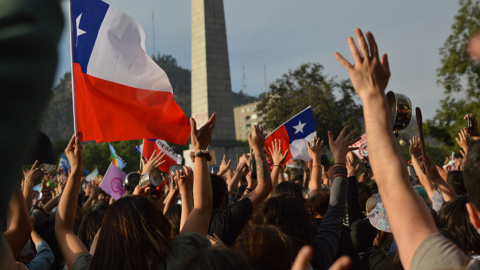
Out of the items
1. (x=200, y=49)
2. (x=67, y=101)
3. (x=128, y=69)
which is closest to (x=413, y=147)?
(x=128, y=69)

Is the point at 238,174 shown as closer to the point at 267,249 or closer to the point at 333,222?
the point at 333,222

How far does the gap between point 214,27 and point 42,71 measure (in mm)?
27713

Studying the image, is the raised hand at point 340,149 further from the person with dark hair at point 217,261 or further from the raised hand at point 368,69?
the person with dark hair at point 217,261

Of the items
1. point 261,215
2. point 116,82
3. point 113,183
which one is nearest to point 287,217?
A: point 261,215

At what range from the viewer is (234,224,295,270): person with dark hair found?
6.98ft

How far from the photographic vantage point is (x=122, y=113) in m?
5.45

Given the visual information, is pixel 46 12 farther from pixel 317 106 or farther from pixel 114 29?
pixel 317 106

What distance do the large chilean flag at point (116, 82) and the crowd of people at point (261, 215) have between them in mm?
961

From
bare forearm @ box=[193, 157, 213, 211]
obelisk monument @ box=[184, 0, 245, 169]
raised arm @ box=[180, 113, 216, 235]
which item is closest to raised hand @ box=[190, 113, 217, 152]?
raised arm @ box=[180, 113, 216, 235]

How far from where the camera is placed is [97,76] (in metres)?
5.35

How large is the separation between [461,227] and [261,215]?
1285mm

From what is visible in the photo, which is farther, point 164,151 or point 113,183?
point 113,183

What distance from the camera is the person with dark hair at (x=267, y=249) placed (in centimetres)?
213

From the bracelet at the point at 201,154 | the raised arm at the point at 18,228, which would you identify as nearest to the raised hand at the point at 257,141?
the bracelet at the point at 201,154
